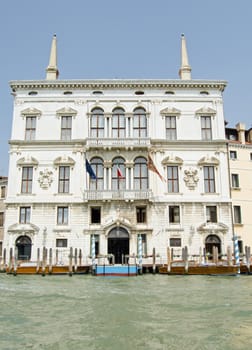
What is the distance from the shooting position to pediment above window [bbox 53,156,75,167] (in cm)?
2286

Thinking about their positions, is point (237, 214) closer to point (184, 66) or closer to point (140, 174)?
point (140, 174)

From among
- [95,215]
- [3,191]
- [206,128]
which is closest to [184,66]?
[206,128]

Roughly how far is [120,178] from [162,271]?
6480 mm

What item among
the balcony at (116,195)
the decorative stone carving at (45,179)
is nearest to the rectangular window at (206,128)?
the balcony at (116,195)

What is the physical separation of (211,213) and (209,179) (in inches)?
84.4

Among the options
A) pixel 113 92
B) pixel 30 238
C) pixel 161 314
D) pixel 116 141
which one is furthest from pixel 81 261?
pixel 161 314

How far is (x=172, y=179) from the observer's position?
22875 millimetres

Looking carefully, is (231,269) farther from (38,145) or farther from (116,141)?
(38,145)

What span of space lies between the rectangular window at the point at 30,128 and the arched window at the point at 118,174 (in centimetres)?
559

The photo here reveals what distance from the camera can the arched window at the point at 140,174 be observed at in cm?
2270

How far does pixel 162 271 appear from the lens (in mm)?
18625

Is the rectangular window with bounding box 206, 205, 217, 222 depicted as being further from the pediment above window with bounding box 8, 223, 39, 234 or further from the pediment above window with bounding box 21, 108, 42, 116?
the pediment above window with bounding box 21, 108, 42, 116

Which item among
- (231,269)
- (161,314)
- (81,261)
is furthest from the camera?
(81,261)

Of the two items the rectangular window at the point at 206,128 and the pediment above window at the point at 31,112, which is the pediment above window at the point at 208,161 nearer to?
the rectangular window at the point at 206,128
